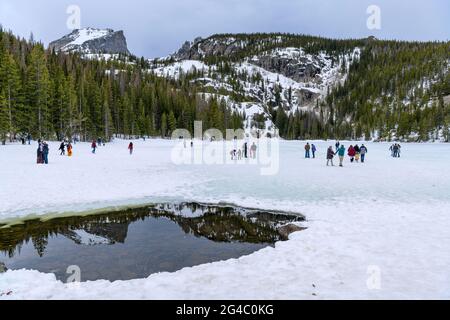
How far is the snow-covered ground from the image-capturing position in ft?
19.8

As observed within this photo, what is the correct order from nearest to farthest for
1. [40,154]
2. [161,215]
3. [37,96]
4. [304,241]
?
[304,241] < [161,215] < [40,154] < [37,96]

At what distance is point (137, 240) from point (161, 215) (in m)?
3.08

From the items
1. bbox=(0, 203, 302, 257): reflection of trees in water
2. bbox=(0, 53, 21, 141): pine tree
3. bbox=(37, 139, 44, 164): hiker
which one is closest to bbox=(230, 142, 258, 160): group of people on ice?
bbox=(37, 139, 44, 164): hiker

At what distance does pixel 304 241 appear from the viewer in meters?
8.94

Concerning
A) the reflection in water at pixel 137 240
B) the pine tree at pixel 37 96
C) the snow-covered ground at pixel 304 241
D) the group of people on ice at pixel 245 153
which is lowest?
the reflection in water at pixel 137 240

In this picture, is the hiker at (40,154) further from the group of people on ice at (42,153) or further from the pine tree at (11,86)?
the pine tree at (11,86)

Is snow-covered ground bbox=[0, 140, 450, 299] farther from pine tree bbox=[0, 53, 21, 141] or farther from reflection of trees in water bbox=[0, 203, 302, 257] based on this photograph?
pine tree bbox=[0, 53, 21, 141]

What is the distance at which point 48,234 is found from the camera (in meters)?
10.3

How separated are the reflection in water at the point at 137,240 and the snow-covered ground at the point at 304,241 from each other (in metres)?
0.89

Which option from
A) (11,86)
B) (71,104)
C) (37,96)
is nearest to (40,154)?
(11,86)

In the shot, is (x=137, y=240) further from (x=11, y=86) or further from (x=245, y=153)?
(x=11, y=86)

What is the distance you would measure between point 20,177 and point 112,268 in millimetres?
15952

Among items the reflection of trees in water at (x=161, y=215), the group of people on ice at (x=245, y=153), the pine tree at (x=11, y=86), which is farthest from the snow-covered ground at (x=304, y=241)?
the pine tree at (x=11, y=86)

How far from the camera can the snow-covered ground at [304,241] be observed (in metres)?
6.04
